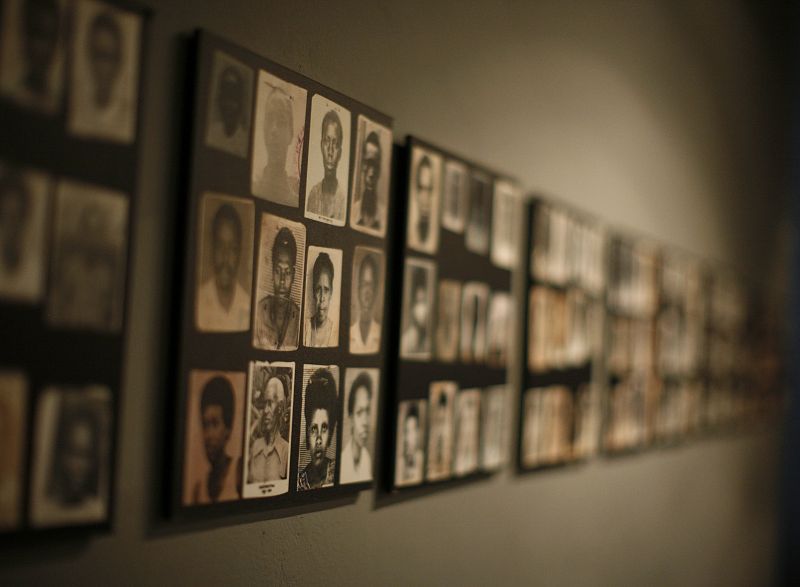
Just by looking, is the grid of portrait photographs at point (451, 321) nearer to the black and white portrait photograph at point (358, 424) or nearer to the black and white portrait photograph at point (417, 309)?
the black and white portrait photograph at point (417, 309)

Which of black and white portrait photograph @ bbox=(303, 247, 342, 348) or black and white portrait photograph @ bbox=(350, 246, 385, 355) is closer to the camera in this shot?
black and white portrait photograph @ bbox=(303, 247, 342, 348)

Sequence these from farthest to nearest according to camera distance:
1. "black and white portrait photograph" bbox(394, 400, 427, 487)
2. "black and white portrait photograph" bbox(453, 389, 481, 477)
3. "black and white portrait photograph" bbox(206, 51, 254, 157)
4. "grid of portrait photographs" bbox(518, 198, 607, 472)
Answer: "grid of portrait photographs" bbox(518, 198, 607, 472) < "black and white portrait photograph" bbox(453, 389, 481, 477) < "black and white portrait photograph" bbox(394, 400, 427, 487) < "black and white portrait photograph" bbox(206, 51, 254, 157)

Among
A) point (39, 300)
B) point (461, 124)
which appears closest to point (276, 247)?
point (39, 300)

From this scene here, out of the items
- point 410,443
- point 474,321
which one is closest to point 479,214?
point 474,321

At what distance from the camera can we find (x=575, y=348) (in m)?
4.78

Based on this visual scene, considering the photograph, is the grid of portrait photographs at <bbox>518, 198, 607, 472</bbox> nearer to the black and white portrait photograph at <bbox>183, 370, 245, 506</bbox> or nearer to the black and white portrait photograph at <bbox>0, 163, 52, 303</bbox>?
the black and white portrait photograph at <bbox>183, 370, 245, 506</bbox>

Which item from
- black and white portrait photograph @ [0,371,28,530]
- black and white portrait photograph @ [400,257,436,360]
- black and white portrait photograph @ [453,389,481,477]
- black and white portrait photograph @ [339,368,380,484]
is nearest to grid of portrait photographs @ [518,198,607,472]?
black and white portrait photograph @ [453,389,481,477]

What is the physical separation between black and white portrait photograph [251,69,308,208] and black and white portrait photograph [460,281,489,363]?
1205mm

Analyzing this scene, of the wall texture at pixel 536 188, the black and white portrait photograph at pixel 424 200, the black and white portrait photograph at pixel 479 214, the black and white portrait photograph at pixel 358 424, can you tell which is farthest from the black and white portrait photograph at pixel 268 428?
the black and white portrait photograph at pixel 479 214

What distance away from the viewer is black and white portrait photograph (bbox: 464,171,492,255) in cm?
374

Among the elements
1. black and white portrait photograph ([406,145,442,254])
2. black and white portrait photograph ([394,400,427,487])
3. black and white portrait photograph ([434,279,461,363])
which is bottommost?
black and white portrait photograph ([394,400,427,487])

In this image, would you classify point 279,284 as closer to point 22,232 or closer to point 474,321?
point 22,232

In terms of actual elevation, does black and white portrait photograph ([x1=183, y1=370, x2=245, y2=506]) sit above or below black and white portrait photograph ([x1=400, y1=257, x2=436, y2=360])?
below

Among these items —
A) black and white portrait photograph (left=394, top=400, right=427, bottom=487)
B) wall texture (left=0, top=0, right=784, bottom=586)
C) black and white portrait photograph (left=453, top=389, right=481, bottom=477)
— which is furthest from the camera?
black and white portrait photograph (left=453, top=389, right=481, bottom=477)
